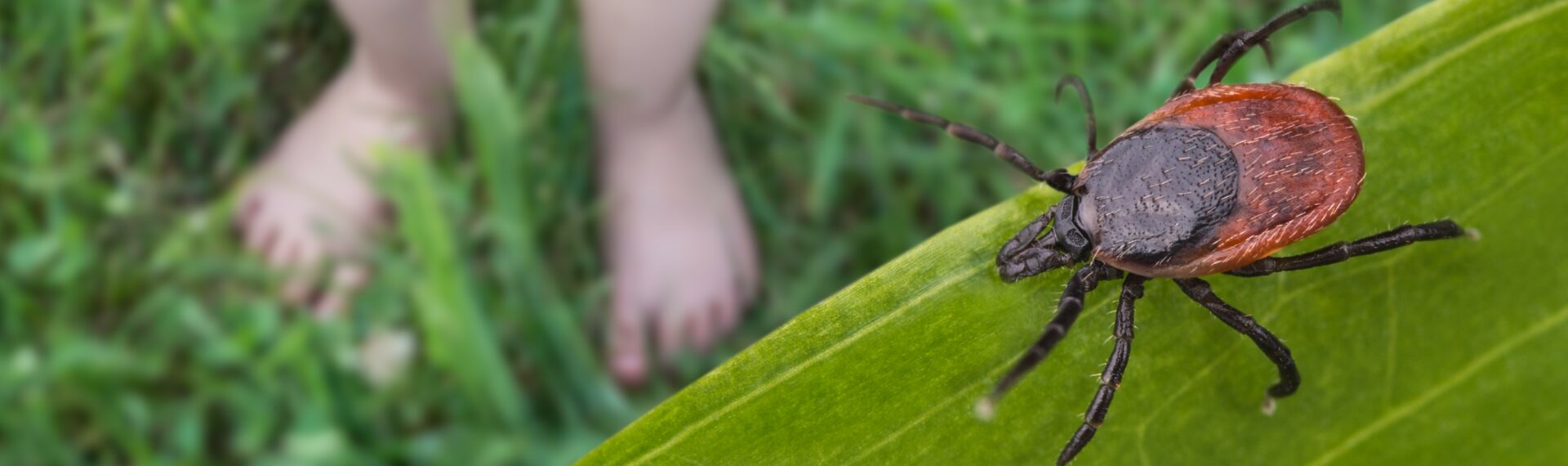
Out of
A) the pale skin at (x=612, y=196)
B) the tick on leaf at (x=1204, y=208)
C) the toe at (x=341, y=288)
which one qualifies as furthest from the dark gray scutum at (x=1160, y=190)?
the toe at (x=341, y=288)

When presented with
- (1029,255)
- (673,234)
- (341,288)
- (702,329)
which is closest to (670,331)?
(702,329)

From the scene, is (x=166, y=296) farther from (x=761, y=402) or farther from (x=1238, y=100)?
(x=1238, y=100)

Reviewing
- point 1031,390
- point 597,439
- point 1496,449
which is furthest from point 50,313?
point 1496,449

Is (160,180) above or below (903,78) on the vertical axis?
above

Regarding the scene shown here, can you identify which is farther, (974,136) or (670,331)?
(670,331)

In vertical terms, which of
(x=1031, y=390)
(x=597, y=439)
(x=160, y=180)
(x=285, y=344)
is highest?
(x=160, y=180)

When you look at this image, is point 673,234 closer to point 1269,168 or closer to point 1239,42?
point 1239,42
